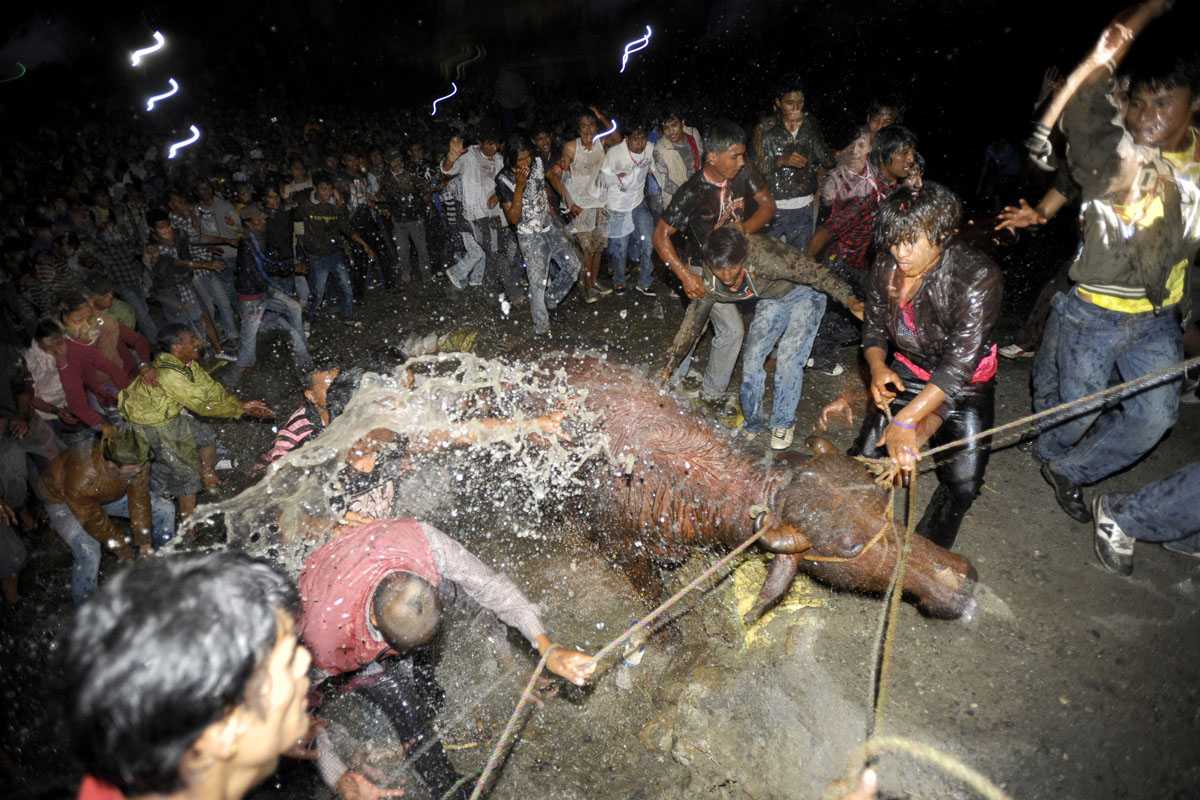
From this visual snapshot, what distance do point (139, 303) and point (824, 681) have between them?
823cm

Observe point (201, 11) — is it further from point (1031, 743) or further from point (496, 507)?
point (1031, 743)

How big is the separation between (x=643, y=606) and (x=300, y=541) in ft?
7.45

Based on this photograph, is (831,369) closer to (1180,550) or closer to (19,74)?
(1180,550)

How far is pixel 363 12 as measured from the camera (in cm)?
2653

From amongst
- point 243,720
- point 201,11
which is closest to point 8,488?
point 243,720

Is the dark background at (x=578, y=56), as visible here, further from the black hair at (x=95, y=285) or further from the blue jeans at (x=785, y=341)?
the black hair at (x=95, y=285)

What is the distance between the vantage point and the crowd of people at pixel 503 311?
143 centimetres

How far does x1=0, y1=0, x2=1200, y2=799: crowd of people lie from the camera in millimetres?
1429

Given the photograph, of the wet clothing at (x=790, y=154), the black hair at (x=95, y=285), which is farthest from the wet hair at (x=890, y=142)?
the black hair at (x=95, y=285)

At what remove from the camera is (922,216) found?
3.00m

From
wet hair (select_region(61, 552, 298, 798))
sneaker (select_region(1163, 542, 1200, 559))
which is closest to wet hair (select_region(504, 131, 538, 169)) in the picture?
wet hair (select_region(61, 552, 298, 798))

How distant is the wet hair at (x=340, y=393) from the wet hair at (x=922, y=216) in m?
3.39

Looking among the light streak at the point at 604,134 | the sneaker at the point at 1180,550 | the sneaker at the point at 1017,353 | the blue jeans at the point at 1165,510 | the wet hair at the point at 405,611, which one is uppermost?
the light streak at the point at 604,134

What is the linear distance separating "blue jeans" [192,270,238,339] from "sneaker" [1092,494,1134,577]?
353 inches
